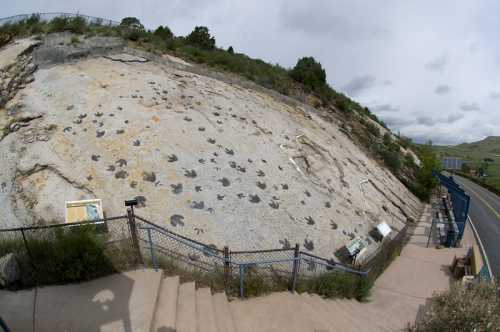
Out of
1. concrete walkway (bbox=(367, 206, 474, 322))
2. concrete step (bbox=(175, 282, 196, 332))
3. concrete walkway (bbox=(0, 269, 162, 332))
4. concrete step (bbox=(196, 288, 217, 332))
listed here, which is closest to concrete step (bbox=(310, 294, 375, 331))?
concrete walkway (bbox=(367, 206, 474, 322))

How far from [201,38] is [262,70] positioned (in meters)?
7.30

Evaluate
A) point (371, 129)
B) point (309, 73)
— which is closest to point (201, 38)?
point (309, 73)

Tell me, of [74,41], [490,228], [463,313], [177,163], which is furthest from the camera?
[490,228]

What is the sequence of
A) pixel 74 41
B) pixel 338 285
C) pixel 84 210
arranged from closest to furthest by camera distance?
pixel 84 210 → pixel 338 285 → pixel 74 41

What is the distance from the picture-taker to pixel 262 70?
2269cm

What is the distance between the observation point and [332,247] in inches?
352

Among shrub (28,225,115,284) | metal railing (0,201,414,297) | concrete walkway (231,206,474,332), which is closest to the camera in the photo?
shrub (28,225,115,284)

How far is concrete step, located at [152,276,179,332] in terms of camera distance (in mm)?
4719

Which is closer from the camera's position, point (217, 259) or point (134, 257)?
point (134, 257)

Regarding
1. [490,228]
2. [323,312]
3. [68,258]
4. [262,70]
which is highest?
[262,70]

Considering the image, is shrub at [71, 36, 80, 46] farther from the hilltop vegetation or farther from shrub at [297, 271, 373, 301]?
shrub at [297, 271, 373, 301]

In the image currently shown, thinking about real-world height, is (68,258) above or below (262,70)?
below

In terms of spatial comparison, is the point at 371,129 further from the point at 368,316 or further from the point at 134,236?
the point at 134,236

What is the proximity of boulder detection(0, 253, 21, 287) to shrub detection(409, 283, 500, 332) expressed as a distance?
7.96 m
